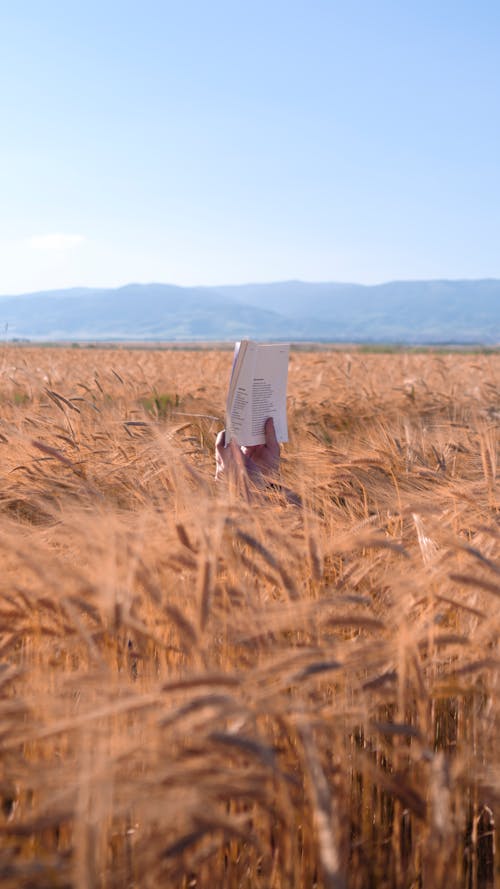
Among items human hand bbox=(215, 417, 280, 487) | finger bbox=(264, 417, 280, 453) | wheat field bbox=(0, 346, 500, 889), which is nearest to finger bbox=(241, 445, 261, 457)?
human hand bbox=(215, 417, 280, 487)

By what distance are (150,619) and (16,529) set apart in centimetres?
43

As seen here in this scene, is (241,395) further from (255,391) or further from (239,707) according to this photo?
(239,707)

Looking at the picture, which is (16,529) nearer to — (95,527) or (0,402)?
(95,527)

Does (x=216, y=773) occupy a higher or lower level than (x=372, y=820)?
higher

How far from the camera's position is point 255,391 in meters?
2.64

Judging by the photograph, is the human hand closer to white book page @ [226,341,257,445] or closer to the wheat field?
white book page @ [226,341,257,445]

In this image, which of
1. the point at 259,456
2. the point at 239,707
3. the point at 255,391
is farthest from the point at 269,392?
the point at 239,707

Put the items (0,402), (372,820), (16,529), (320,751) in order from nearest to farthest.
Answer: (320,751) < (372,820) < (16,529) < (0,402)

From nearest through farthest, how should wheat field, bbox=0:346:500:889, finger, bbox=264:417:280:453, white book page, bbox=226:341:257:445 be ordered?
wheat field, bbox=0:346:500:889 → white book page, bbox=226:341:257:445 → finger, bbox=264:417:280:453

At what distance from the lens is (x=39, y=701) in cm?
100

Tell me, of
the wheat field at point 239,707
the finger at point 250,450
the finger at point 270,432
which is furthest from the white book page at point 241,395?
the wheat field at point 239,707

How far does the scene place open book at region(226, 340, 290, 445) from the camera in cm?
250

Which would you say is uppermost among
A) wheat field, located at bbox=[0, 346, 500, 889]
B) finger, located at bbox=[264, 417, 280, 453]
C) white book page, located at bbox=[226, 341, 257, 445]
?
white book page, located at bbox=[226, 341, 257, 445]

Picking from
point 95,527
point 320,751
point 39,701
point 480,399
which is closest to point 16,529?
point 95,527
